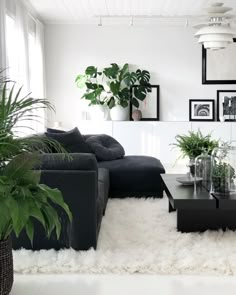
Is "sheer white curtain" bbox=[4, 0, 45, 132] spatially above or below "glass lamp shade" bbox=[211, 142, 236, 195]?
above

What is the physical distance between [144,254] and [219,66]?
5245 mm

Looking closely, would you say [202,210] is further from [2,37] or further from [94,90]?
[94,90]

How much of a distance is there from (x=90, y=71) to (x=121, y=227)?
4.16m

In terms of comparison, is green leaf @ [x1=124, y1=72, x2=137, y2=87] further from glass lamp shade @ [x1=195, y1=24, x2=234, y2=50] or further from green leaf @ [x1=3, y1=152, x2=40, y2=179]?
green leaf @ [x1=3, y1=152, x2=40, y2=179]

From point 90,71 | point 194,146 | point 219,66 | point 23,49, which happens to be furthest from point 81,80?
point 194,146

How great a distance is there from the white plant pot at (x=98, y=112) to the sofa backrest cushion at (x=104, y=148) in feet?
6.14

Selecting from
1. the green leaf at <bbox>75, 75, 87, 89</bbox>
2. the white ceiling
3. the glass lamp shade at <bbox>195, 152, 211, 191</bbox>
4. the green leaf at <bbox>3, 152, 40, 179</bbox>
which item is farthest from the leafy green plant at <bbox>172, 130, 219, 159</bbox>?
the green leaf at <bbox>75, 75, 87, 89</bbox>

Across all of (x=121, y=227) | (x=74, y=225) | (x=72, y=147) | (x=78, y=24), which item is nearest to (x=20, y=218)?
(x=74, y=225)

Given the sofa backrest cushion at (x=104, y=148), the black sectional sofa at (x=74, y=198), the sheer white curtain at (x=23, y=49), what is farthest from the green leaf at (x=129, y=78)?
the black sectional sofa at (x=74, y=198)

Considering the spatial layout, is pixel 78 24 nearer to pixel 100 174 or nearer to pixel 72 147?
pixel 72 147

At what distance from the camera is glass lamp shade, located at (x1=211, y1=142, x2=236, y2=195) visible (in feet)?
11.9

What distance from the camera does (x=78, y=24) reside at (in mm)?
7559

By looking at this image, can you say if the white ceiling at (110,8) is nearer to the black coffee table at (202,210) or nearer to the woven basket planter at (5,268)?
the black coffee table at (202,210)

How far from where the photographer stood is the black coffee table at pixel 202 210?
11.1 feet
